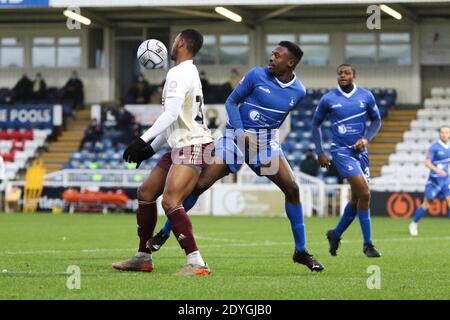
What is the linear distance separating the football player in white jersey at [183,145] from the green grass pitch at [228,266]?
46 centimetres

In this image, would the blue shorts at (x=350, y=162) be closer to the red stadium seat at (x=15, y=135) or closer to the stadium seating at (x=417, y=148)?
the stadium seating at (x=417, y=148)

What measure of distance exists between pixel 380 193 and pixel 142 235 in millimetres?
20098

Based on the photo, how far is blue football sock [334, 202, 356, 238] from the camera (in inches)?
569

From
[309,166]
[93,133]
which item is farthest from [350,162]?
[93,133]

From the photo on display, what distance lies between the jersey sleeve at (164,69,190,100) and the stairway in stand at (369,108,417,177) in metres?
23.8

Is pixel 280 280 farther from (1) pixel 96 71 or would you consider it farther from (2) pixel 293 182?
(1) pixel 96 71

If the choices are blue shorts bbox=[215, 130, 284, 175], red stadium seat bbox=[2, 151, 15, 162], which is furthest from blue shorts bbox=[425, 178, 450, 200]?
red stadium seat bbox=[2, 151, 15, 162]

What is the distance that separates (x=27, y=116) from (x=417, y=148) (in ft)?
44.4

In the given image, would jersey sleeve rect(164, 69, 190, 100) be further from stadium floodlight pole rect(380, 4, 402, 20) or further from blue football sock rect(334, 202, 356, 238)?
stadium floodlight pole rect(380, 4, 402, 20)

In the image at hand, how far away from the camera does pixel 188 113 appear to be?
1064 centimetres

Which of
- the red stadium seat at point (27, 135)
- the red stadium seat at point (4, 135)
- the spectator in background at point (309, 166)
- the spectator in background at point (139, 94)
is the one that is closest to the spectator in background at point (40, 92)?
the red stadium seat at point (27, 135)

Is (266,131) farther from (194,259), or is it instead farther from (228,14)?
(228,14)

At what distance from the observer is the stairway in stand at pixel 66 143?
37031 mm

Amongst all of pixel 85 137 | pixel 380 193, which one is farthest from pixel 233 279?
pixel 85 137
